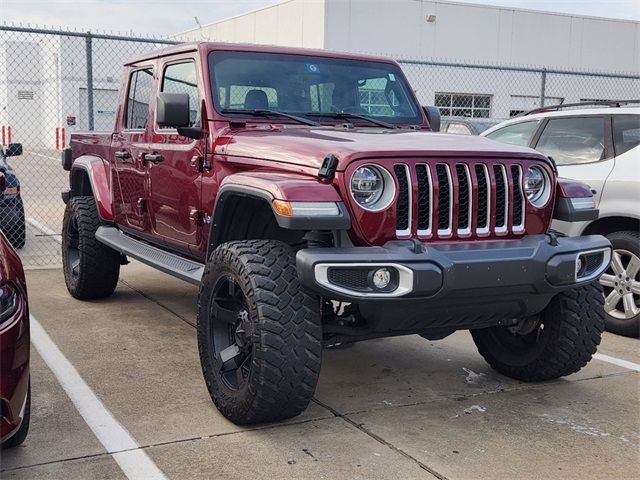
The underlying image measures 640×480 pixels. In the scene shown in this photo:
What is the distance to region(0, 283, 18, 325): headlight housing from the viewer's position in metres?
3.01

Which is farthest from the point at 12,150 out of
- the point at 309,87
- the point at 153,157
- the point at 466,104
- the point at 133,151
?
the point at 466,104

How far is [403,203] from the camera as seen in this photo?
11.9 ft

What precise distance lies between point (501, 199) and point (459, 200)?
28 cm

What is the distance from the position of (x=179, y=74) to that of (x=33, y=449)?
2671 mm

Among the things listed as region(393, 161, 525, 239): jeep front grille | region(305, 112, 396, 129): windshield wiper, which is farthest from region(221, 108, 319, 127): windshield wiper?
region(393, 161, 525, 239): jeep front grille

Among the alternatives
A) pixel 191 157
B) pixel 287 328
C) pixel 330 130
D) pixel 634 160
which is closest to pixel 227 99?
pixel 191 157

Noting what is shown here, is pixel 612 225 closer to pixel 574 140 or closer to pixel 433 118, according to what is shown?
pixel 574 140

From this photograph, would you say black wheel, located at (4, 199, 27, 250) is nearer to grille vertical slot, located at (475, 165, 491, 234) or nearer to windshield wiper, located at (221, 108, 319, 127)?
windshield wiper, located at (221, 108, 319, 127)

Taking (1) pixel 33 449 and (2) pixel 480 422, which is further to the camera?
(2) pixel 480 422

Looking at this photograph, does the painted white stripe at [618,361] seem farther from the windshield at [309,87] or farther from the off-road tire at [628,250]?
the windshield at [309,87]

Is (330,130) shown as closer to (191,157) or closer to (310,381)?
(191,157)

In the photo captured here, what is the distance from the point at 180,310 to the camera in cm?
635

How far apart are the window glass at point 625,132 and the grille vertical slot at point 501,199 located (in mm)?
2341

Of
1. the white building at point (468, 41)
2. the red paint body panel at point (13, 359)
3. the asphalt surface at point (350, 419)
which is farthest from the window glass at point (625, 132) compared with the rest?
the white building at point (468, 41)
